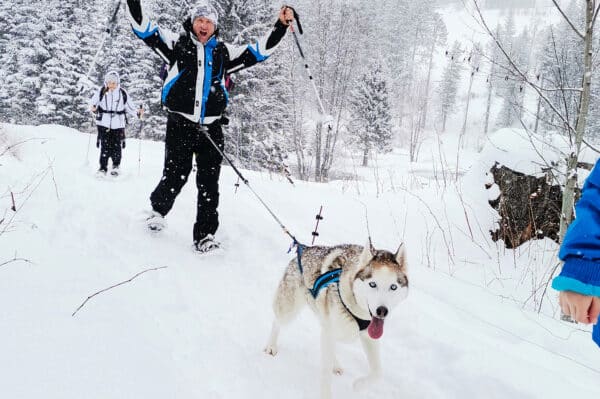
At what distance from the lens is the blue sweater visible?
4.09 feet

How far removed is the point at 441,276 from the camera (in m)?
4.05

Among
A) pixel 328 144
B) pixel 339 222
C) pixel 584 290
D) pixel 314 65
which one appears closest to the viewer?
pixel 584 290

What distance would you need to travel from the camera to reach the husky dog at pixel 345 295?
6.70ft

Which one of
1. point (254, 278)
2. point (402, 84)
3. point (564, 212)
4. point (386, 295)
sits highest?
point (402, 84)

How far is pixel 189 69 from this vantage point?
3801mm

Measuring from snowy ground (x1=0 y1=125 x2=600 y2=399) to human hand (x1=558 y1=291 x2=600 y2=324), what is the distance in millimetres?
1132

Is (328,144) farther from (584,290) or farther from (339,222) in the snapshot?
(584,290)

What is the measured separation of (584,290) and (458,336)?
1.63 meters

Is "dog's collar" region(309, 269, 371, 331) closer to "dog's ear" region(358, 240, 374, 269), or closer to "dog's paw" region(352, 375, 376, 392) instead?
"dog's ear" region(358, 240, 374, 269)

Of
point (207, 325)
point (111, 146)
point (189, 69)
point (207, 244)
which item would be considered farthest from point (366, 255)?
point (111, 146)

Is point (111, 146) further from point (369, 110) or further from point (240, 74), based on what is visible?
point (369, 110)

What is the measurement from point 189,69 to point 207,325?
245 centimetres

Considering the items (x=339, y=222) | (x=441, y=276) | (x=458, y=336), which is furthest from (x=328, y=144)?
(x=458, y=336)

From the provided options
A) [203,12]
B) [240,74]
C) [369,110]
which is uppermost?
[369,110]
